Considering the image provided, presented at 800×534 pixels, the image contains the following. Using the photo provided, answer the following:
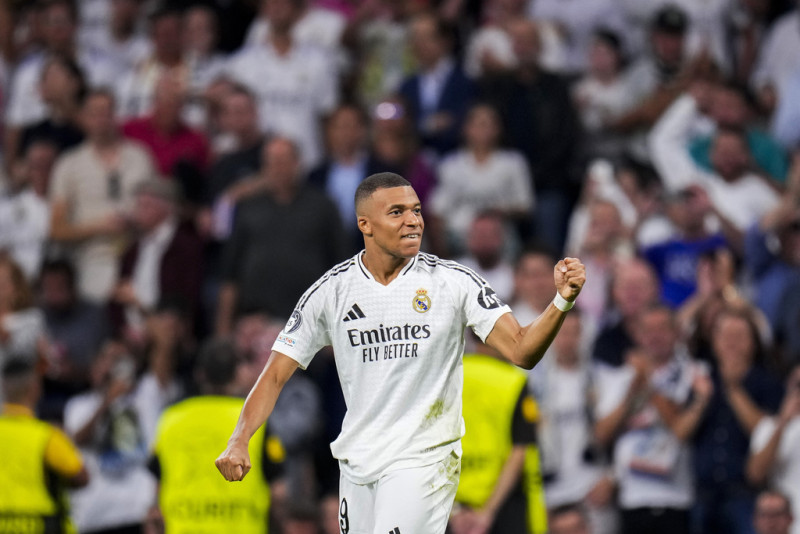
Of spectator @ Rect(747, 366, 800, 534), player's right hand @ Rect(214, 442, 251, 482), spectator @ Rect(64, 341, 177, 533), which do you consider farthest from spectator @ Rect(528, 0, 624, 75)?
player's right hand @ Rect(214, 442, 251, 482)

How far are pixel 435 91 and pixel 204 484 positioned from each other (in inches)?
217

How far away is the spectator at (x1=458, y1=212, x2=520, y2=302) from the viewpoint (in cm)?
1174

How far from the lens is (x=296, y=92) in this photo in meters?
13.8

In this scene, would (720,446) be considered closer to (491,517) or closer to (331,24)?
(491,517)

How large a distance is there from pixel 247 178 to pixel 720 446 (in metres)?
5.01

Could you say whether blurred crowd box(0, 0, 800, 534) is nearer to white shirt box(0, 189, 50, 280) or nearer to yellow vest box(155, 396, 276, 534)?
white shirt box(0, 189, 50, 280)

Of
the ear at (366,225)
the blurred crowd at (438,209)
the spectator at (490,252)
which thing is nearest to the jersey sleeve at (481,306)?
the ear at (366,225)

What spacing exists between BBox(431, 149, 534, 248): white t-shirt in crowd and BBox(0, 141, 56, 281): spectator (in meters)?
3.82

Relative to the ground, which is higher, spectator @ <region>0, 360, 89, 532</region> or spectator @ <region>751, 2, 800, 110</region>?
spectator @ <region>751, 2, 800, 110</region>

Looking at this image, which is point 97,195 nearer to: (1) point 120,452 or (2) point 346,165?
(2) point 346,165

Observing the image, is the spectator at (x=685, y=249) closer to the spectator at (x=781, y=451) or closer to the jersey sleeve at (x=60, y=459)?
the spectator at (x=781, y=451)

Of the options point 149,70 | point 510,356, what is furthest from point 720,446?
point 149,70

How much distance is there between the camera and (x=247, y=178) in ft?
42.6

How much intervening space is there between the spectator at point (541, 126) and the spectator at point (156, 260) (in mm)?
3011
